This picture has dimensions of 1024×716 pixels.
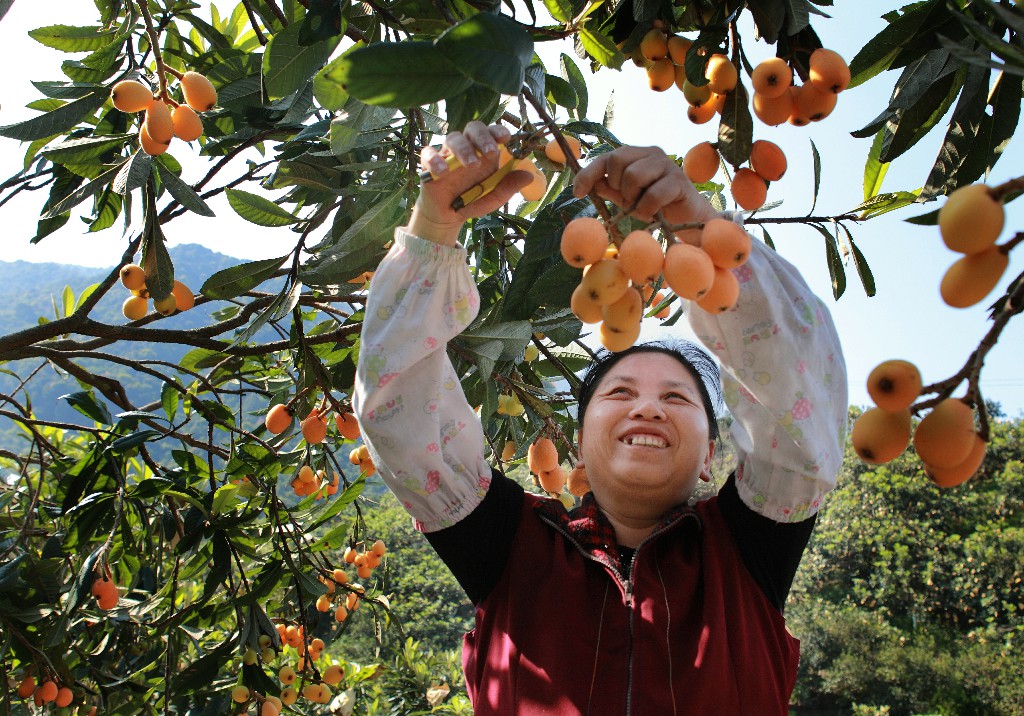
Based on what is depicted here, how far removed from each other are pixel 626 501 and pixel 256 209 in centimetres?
109

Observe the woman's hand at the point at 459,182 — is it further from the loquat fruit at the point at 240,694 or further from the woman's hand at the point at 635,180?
the loquat fruit at the point at 240,694

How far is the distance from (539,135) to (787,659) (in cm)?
91

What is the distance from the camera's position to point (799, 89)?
1073mm

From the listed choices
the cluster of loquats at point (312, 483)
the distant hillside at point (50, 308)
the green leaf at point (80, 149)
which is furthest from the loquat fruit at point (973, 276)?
the distant hillside at point (50, 308)

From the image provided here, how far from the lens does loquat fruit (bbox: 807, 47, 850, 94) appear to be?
3.32 ft

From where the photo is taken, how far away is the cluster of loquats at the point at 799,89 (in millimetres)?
1015

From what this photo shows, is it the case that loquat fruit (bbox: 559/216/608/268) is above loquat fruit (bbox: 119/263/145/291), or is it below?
above

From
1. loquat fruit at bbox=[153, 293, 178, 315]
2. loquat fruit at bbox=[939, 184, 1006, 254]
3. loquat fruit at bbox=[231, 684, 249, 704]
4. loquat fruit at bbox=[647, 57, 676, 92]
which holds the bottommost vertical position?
loquat fruit at bbox=[231, 684, 249, 704]

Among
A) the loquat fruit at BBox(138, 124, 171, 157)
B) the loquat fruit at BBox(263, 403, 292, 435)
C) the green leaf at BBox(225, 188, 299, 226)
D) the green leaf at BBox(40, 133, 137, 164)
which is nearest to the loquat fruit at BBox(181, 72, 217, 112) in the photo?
the loquat fruit at BBox(138, 124, 171, 157)

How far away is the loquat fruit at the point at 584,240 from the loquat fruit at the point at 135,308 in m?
1.86

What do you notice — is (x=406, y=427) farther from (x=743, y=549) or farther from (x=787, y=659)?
(x=787, y=659)

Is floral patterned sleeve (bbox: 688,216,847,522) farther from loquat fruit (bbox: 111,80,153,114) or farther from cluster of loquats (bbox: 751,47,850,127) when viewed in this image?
loquat fruit (bbox: 111,80,153,114)

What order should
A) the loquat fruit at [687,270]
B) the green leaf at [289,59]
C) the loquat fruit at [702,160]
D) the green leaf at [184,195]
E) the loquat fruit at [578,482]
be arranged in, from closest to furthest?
the loquat fruit at [687,270]
the loquat fruit at [702,160]
the green leaf at [289,59]
the green leaf at [184,195]
the loquat fruit at [578,482]

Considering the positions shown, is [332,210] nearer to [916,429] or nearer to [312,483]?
[312,483]
